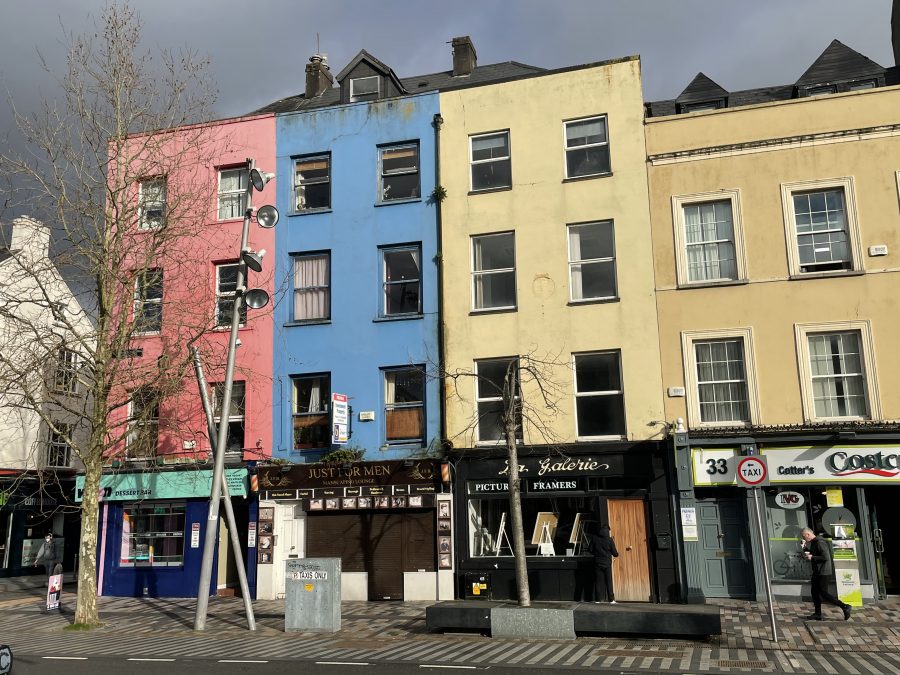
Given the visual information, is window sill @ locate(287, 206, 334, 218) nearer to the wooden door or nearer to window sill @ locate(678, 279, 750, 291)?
window sill @ locate(678, 279, 750, 291)

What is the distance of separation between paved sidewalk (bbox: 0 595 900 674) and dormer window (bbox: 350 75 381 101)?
48.9 ft

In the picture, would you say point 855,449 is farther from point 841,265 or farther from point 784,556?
point 841,265

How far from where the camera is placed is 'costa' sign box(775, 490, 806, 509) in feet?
57.6

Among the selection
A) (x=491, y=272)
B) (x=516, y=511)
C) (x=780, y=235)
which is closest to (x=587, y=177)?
(x=491, y=272)

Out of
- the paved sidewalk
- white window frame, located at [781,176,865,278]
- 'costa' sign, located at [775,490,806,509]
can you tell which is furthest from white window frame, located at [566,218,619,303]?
the paved sidewalk

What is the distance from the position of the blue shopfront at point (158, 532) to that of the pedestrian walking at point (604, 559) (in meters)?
9.07

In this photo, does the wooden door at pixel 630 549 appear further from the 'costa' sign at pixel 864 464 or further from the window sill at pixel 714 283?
the window sill at pixel 714 283

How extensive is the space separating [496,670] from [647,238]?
11.7 meters

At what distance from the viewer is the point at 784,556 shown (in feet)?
57.8

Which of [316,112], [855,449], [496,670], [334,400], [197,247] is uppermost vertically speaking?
[316,112]

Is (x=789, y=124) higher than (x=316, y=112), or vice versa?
(x=316, y=112)

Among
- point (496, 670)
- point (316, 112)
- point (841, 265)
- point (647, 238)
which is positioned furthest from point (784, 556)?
point (316, 112)

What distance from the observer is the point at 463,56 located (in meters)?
27.0

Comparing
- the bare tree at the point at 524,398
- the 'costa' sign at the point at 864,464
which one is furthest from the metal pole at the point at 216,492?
the 'costa' sign at the point at 864,464
